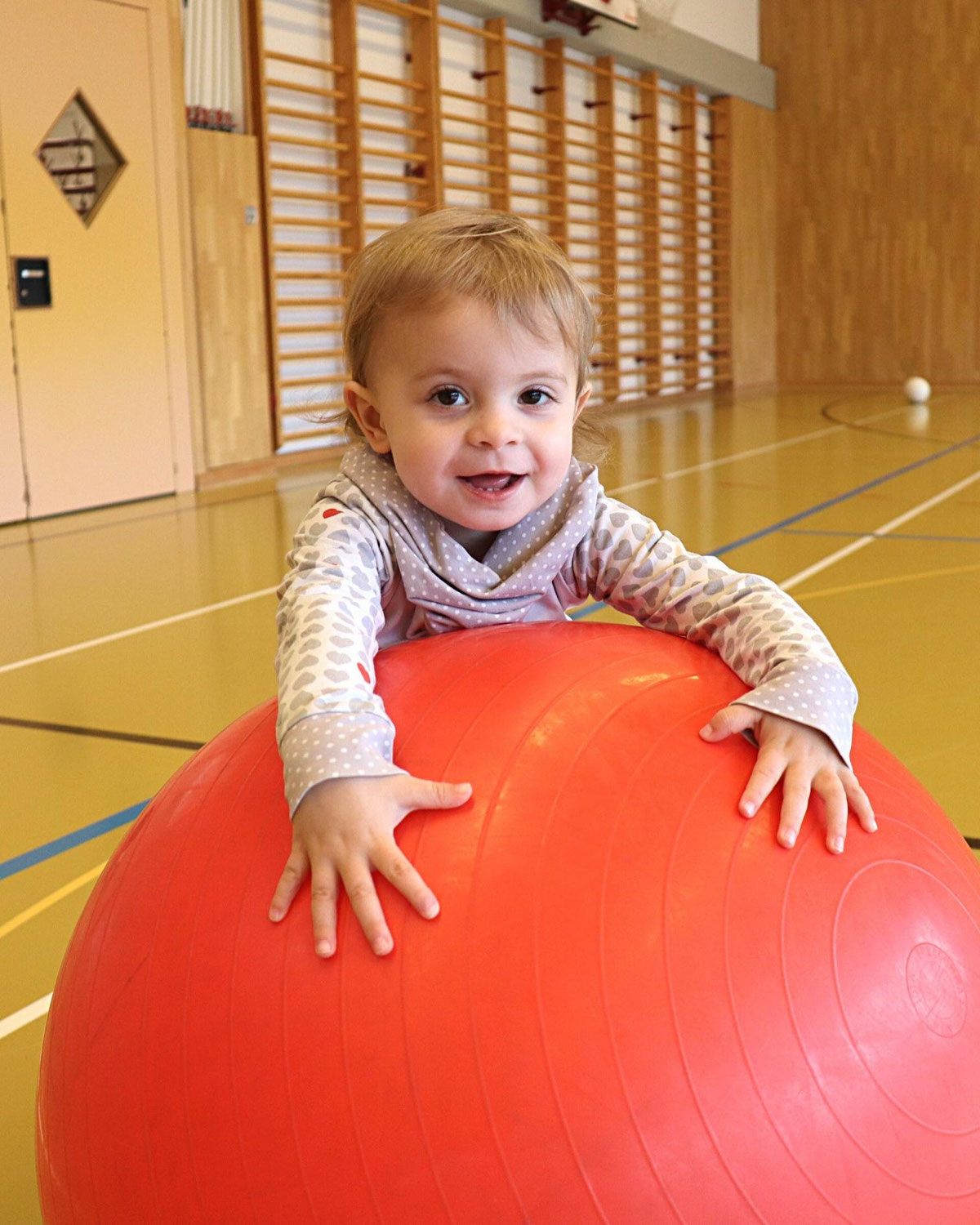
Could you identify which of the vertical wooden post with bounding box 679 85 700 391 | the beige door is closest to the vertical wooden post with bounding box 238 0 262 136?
the beige door

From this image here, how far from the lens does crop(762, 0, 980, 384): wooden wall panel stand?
465 inches

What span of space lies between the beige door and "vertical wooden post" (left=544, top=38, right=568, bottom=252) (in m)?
3.74

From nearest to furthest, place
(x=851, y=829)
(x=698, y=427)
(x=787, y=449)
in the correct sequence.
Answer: (x=851, y=829), (x=787, y=449), (x=698, y=427)

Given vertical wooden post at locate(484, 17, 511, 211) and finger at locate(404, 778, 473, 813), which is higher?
vertical wooden post at locate(484, 17, 511, 211)

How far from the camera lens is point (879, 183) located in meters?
12.3

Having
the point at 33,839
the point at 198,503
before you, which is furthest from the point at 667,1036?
the point at 198,503

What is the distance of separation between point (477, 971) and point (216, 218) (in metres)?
6.37

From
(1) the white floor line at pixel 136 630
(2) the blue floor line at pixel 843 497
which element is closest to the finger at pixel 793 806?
(1) the white floor line at pixel 136 630

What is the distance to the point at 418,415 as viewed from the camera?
128 centimetres

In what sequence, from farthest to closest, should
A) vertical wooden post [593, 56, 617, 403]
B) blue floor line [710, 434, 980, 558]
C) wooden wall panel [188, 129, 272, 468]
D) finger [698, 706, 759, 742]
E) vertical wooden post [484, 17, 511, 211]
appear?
vertical wooden post [593, 56, 617, 403] < vertical wooden post [484, 17, 511, 211] < wooden wall panel [188, 129, 272, 468] < blue floor line [710, 434, 980, 558] < finger [698, 706, 759, 742]

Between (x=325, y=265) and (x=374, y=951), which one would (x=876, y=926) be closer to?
(x=374, y=951)

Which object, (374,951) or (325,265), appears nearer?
(374,951)

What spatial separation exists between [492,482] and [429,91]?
7287 millimetres

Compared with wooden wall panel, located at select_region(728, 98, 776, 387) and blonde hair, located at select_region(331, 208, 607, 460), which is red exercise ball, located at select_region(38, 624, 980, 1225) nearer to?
blonde hair, located at select_region(331, 208, 607, 460)
